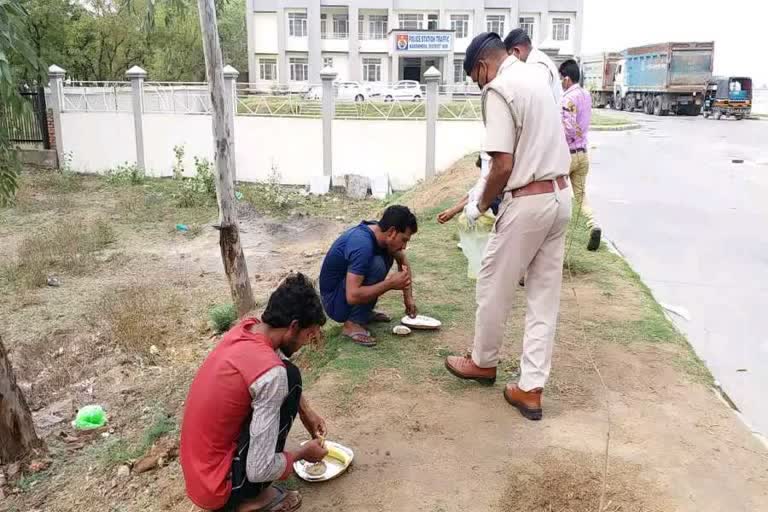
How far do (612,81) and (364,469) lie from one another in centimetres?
4018

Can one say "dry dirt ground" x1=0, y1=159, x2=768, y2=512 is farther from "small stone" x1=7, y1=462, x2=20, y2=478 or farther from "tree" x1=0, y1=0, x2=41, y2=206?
"tree" x1=0, y1=0, x2=41, y2=206

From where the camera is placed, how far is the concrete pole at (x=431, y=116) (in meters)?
13.3

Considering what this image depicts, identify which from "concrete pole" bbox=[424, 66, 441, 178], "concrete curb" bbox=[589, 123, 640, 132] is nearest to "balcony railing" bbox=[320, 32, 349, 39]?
"concrete curb" bbox=[589, 123, 640, 132]

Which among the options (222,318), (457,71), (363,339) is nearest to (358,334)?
(363,339)

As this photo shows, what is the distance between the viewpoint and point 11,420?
3.87m

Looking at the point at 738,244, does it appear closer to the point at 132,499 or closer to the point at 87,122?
the point at 132,499

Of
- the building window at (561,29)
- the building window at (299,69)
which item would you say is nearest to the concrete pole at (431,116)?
the building window at (299,69)

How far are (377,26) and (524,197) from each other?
43985 millimetres

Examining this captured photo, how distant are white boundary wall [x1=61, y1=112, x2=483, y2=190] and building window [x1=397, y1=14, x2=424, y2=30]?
31.7 meters

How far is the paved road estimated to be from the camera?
15.4ft

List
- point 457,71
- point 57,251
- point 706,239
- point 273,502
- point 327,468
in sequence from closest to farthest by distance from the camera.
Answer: point 273,502 < point 327,468 < point 706,239 < point 57,251 < point 457,71

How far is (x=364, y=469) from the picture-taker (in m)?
3.03

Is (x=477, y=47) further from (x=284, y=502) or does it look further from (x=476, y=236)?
(x=284, y=502)

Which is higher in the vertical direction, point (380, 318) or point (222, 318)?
point (380, 318)
